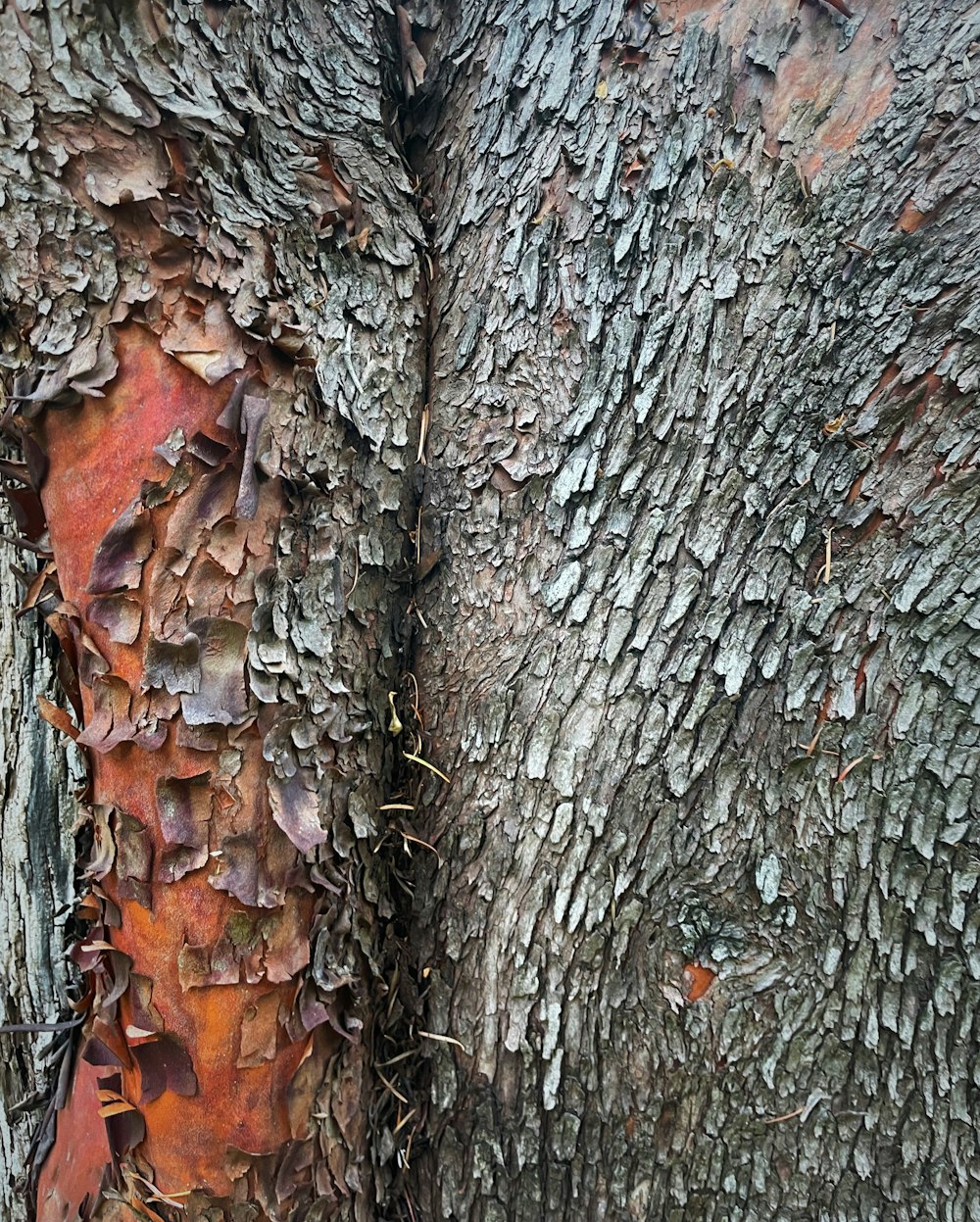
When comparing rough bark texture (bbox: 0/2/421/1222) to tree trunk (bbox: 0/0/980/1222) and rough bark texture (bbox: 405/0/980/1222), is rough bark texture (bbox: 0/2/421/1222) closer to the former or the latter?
tree trunk (bbox: 0/0/980/1222)

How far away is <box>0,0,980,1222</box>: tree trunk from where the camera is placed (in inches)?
45.4

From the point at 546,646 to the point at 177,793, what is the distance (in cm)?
59

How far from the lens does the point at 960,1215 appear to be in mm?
1136

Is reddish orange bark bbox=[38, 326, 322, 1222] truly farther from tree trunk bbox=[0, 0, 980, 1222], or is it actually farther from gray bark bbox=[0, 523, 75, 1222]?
gray bark bbox=[0, 523, 75, 1222]

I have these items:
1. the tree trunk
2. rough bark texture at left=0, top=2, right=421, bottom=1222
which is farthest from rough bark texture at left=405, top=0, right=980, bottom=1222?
rough bark texture at left=0, top=2, right=421, bottom=1222

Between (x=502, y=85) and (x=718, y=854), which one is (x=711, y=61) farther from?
(x=718, y=854)

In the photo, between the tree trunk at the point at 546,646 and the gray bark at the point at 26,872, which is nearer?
the tree trunk at the point at 546,646

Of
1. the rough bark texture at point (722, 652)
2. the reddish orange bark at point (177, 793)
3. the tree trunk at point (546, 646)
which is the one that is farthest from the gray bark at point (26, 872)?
the rough bark texture at point (722, 652)

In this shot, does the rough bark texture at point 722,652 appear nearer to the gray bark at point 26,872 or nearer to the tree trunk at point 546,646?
the tree trunk at point 546,646

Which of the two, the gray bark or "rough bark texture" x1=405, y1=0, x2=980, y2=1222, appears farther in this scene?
the gray bark

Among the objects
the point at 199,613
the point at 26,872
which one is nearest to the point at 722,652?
the point at 199,613

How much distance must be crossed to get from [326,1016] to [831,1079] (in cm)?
74

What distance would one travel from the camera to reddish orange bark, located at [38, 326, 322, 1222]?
1124mm

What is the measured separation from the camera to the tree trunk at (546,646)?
1154 millimetres
